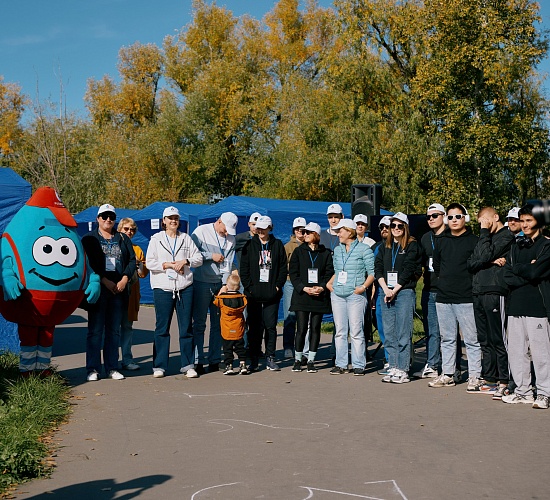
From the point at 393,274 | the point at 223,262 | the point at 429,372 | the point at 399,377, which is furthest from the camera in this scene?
the point at 223,262

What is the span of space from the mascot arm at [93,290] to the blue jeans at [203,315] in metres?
1.54

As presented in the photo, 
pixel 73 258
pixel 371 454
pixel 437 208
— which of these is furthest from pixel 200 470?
pixel 437 208

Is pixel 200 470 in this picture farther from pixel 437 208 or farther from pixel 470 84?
pixel 470 84

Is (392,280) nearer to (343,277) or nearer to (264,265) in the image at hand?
(343,277)

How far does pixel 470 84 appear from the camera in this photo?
27.2 m

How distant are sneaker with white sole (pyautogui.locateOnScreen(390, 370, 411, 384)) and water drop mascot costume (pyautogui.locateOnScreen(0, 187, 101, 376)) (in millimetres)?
3927

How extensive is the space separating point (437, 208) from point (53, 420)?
552 cm

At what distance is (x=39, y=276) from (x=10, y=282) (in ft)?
1.10

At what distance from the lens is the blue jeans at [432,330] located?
10.3 metres

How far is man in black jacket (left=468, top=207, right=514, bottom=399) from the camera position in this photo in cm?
932

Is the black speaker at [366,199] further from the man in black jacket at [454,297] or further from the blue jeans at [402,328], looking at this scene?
the man in black jacket at [454,297]

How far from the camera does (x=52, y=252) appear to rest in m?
9.23

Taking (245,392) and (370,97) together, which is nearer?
(245,392)

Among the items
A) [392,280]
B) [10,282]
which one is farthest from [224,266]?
[10,282]
